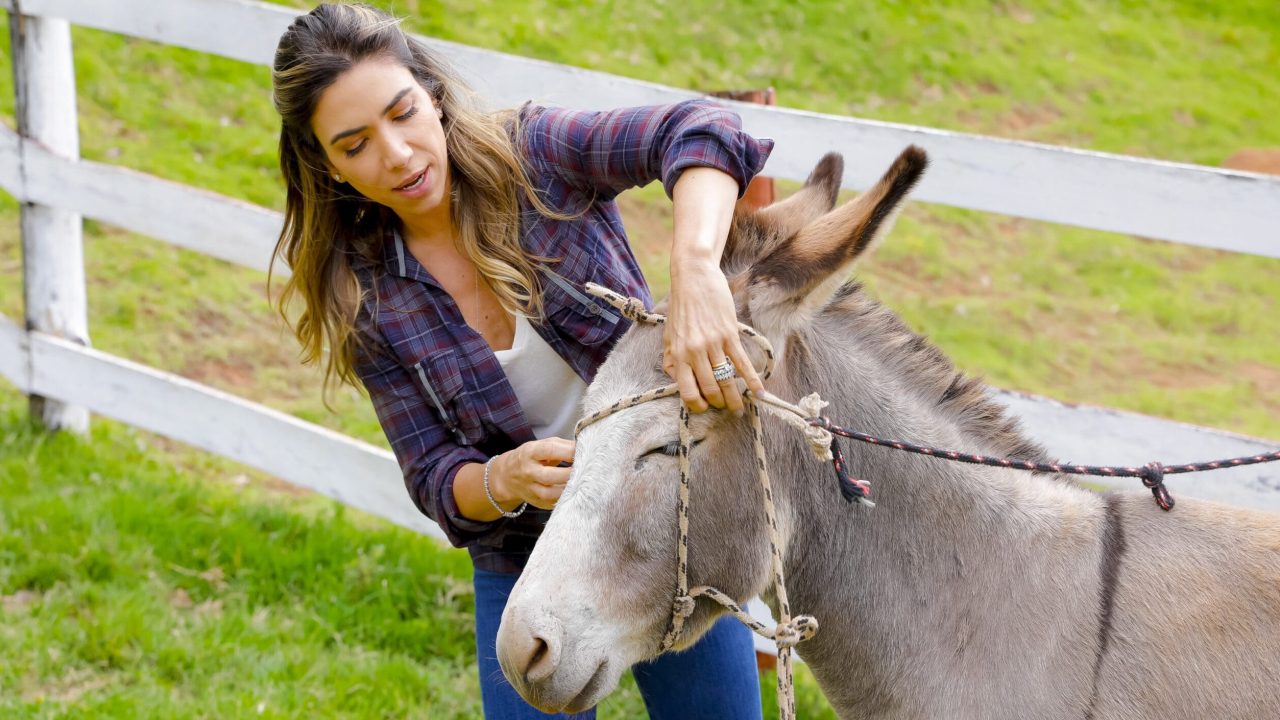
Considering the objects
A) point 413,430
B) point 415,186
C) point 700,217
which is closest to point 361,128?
point 415,186

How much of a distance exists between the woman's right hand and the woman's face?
651 mm

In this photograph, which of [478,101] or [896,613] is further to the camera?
[478,101]

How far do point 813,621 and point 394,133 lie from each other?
4.43 ft

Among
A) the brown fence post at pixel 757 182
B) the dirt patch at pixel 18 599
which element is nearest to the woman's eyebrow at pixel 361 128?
the brown fence post at pixel 757 182

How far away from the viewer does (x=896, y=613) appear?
217cm

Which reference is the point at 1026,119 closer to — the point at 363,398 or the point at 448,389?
the point at 363,398

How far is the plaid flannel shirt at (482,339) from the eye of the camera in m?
2.57

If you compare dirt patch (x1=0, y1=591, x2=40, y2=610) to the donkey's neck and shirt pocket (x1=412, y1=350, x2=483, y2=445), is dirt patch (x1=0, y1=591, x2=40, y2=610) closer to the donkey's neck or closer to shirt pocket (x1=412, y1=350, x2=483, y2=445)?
shirt pocket (x1=412, y1=350, x2=483, y2=445)

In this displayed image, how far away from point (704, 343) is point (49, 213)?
173 inches

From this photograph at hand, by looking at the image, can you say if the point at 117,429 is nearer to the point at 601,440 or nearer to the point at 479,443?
the point at 479,443

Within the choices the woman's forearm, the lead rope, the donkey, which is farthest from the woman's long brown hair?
the lead rope

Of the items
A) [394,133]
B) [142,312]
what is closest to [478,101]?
[394,133]

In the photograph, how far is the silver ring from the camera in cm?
193

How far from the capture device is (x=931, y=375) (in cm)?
227
